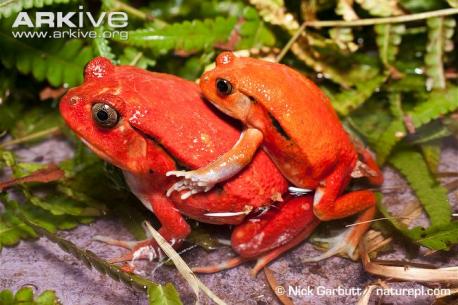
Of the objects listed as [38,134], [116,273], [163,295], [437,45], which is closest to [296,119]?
[163,295]

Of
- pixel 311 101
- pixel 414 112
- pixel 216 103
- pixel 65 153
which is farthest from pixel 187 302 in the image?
pixel 414 112

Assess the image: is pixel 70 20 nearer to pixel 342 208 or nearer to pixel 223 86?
pixel 223 86

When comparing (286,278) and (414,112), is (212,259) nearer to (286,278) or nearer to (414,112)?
(286,278)

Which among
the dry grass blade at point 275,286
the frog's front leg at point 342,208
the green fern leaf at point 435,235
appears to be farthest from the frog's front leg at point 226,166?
the green fern leaf at point 435,235

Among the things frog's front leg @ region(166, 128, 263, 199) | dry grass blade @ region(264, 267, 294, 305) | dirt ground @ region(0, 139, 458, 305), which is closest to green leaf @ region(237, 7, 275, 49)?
frog's front leg @ region(166, 128, 263, 199)

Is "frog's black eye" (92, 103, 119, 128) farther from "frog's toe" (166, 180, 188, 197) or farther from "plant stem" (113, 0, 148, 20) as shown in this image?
"plant stem" (113, 0, 148, 20)

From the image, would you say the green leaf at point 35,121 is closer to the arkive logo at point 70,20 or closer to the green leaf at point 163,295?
the arkive logo at point 70,20
